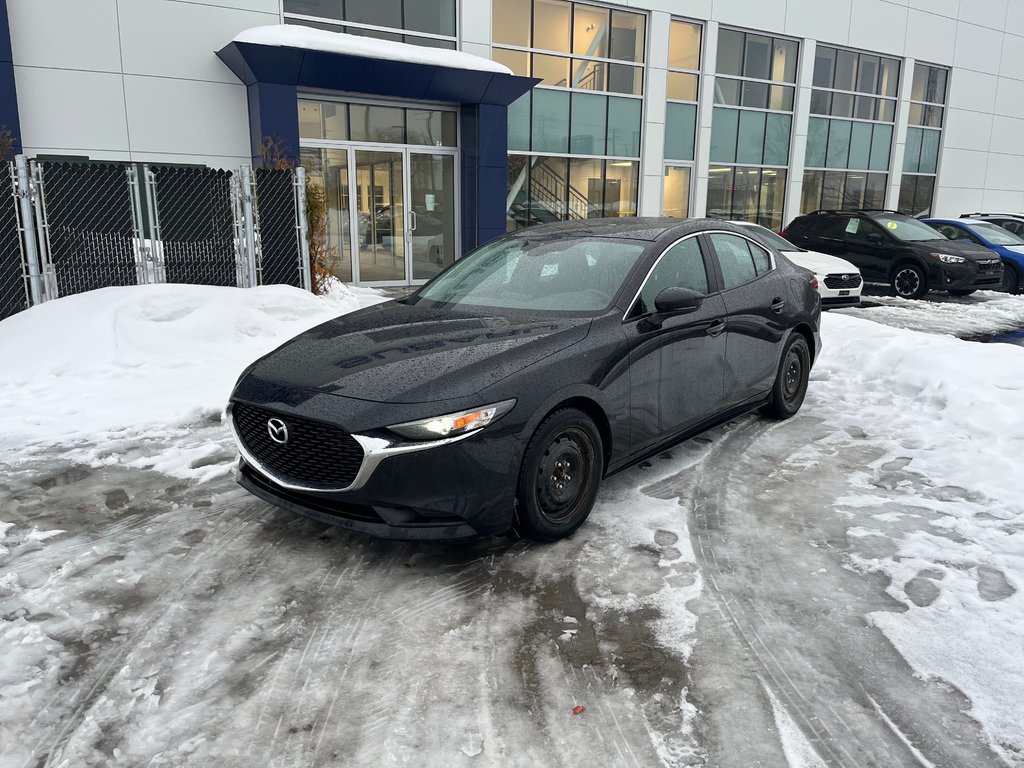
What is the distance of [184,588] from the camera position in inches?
143

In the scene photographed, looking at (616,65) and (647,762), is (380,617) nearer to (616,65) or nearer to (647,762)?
(647,762)

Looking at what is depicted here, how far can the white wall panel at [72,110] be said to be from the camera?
12.0m

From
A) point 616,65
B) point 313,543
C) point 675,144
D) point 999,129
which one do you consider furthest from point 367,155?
point 999,129

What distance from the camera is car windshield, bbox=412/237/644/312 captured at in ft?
15.0

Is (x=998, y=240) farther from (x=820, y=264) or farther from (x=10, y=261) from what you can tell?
(x=10, y=261)

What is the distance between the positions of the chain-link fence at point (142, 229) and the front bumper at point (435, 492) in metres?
8.30

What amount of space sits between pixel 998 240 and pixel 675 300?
15699 mm

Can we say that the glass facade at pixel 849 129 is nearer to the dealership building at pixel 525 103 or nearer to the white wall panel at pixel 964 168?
the dealership building at pixel 525 103

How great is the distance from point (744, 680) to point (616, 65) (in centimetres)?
1760

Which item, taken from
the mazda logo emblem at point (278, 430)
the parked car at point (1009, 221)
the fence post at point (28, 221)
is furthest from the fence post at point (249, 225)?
the parked car at point (1009, 221)

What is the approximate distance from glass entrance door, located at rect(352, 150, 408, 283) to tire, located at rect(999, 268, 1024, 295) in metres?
12.6

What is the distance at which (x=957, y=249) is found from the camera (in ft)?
48.4

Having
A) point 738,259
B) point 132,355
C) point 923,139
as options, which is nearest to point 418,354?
point 738,259

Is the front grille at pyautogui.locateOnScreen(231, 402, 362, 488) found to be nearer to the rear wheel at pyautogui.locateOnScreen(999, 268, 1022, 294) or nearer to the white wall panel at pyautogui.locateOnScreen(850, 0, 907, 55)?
the rear wheel at pyautogui.locateOnScreen(999, 268, 1022, 294)
